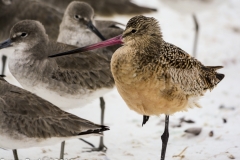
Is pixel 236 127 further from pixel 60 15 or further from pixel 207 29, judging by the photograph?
pixel 207 29

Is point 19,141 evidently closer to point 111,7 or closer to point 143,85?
point 143,85

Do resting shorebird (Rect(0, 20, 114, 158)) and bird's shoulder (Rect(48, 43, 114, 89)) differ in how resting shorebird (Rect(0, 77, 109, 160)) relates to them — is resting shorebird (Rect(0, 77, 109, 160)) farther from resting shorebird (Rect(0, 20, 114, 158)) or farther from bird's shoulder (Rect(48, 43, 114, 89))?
bird's shoulder (Rect(48, 43, 114, 89))

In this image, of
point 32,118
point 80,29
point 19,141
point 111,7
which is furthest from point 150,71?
point 111,7

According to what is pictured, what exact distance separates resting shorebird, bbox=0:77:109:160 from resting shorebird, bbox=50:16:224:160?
16.5 inches

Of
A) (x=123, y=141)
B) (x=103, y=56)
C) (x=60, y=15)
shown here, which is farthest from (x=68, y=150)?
(x=60, y=15)

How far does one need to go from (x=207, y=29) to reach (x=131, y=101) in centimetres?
600

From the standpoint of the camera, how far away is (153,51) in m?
4.65

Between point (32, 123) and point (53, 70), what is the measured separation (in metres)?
0.90

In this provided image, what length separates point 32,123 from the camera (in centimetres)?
462

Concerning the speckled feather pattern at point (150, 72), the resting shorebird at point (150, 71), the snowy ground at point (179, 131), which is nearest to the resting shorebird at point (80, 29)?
the snowy ground at point (179, 131)

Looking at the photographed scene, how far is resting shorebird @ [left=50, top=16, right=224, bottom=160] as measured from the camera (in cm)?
453

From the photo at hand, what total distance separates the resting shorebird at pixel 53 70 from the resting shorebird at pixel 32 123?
557mm

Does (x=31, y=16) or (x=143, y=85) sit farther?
(x=31, y=16)

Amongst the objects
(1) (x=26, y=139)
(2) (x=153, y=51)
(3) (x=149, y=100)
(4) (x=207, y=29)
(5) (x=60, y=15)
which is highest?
(4) (x=207, y=29)
